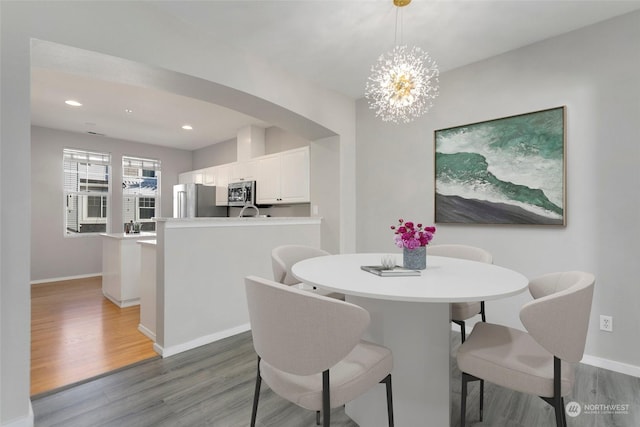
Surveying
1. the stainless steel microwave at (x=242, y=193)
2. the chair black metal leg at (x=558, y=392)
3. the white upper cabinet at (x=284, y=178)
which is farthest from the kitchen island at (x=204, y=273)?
the chair black metal leg at (x=558, y=392)

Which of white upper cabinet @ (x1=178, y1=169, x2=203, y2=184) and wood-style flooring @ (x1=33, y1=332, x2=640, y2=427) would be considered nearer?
wood-style flooring @ (x1=33, y1=332, x2=640, y2=427)

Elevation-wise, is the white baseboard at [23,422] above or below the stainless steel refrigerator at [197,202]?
below

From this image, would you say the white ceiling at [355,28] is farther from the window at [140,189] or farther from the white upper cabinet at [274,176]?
the window at [140,189]

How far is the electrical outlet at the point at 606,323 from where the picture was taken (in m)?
2.20

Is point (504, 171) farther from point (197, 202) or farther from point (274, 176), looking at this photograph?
point (197, 202)

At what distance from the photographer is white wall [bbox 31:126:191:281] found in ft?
16.6

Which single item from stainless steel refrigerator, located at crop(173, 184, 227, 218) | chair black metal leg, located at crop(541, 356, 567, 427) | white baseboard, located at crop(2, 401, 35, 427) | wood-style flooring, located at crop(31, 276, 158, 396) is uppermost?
stainless steel refrigerator, located at crop(173, 184, 227, 218)

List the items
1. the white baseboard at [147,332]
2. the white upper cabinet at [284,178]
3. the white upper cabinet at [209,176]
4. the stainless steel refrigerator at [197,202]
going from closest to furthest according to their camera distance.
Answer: the white baseboard at [147,332] → the white upper cabinet at [284,178] → the stainless steel refrigerator at [197,202] → the white upper cabinet at [209,176]

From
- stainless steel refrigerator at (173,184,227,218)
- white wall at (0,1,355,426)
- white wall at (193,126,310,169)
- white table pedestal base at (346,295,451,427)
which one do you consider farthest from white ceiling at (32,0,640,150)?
stainless steel refrigerator at (173,184,227,218)

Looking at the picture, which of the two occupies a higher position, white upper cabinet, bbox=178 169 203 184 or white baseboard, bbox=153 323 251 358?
white upper cabinet, bbox=178 169 203 184

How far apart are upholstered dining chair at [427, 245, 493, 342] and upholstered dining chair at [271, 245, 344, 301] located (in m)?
0.72

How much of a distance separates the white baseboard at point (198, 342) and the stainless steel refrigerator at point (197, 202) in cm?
303

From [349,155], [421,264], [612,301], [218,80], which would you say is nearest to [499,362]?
[421,264]

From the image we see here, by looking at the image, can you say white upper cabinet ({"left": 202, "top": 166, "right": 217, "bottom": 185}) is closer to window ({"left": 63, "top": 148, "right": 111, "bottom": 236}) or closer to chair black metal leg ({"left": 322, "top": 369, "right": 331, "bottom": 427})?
window ({"left": 63, "top": 148, "right": 111, "bottom": 236})
